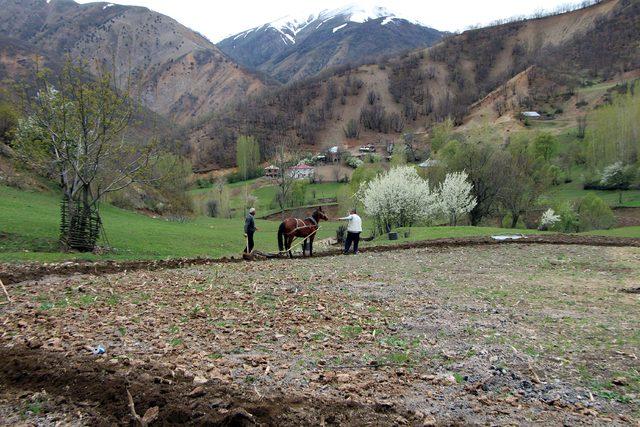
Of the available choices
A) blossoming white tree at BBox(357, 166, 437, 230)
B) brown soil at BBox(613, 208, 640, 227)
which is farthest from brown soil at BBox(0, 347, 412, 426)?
brown soil at BBox(613, 208, 640, 227)

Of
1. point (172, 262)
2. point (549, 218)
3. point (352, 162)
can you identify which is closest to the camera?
point (172, 262)

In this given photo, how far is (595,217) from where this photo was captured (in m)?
57.7

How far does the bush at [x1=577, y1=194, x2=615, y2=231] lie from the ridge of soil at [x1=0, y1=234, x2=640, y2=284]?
33188 millimetres

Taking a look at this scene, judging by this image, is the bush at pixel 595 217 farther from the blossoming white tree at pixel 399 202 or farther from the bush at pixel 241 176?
the bush at pixel 241 176

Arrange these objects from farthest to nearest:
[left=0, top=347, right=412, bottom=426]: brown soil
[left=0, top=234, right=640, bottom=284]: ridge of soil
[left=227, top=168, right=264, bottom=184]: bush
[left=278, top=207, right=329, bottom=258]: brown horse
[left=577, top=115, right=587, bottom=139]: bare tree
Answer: [left=227, top=168, right=264, bottom=184]: bush < [left=577, top=115, right=587, bottom=139]: bare tree < [left=278, top=207, right=329, bottom=258]: brown horse < [left=0, top=234, right=640, bottom=284]: ridge of soil < [left=0, top=347, right=412, bottom=426]: brown soil

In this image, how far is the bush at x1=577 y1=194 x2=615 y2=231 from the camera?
188 ft

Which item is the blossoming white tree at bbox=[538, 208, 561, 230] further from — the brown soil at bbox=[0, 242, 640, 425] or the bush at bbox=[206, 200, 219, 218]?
the bush at bbox=[206, 200, 219, 218]

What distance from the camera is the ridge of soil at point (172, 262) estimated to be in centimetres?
1439

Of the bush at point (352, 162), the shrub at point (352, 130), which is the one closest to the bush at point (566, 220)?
the bush at point (352, 162)

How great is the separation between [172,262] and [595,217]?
2316 inches

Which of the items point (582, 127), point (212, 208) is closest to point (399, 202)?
point (212, 208)

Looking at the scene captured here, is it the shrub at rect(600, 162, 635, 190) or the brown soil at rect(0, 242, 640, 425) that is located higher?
the shrub at rect(600, 162, 635, 190)

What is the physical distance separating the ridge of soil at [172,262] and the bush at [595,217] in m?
33.2

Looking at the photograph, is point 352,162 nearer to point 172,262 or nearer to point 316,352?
point 172,262
